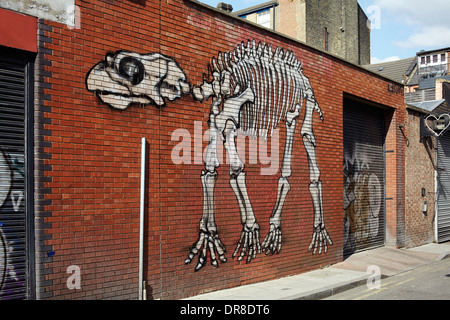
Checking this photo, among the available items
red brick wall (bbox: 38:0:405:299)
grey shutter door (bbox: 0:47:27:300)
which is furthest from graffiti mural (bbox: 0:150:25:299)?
red brick wall (bbox: 38:0:405:299)

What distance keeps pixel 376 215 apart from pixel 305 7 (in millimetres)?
18158

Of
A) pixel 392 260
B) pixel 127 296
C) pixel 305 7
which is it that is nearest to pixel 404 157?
pixel 392 260

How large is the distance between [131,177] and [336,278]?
507cm

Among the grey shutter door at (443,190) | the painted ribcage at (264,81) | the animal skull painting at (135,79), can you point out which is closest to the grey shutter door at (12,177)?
the animal skull painting at (135,79)

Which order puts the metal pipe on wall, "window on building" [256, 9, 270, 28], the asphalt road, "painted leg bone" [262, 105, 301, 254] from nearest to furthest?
the metal pipe on wall → the asphalt road → "painted leg bone" [262, 105, 301, 254] → "window on building" [256, 9, 270, 28]

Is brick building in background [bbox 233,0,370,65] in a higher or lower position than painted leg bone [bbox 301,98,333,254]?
higher

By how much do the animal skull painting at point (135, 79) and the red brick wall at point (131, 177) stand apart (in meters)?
0.12

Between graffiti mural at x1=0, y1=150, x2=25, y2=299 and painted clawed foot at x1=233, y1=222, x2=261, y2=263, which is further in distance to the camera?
painted clawed foot at x1=233, y1=222, x2=261, y2=263

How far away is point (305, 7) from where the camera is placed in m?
28.3

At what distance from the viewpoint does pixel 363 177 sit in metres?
13.5

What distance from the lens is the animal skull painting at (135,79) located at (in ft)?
21.4

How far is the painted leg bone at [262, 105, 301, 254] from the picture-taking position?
9367 mm

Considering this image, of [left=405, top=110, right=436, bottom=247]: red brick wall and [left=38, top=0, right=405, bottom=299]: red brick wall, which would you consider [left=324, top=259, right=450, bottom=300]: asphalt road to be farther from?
[left=405, top=110, right=436, bottom=247]: red brick wall

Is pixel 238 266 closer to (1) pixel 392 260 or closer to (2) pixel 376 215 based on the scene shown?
(1) pixel 392 260
